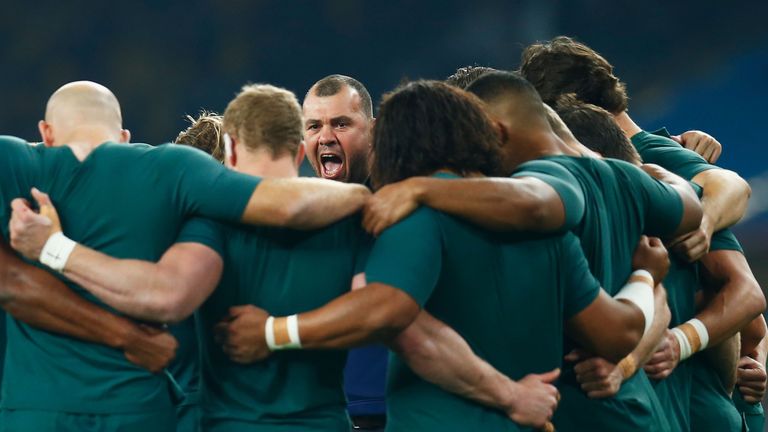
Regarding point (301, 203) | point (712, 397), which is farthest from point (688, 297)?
point (301, 203)

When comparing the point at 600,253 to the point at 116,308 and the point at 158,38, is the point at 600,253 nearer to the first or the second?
the point at 116,308

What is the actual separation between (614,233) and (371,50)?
6.24m

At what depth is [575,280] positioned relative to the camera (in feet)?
7.49

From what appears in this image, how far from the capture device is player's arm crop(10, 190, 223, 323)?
221 cm

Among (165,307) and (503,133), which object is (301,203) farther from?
(503,133)

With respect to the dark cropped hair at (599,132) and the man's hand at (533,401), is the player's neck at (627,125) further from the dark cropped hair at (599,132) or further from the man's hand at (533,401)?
the man's hand at (533,401)

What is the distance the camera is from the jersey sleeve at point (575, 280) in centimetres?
227

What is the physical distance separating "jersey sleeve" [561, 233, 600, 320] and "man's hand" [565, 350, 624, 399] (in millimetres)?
194

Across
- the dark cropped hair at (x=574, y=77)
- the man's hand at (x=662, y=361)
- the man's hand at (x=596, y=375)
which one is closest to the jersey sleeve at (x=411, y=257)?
the man's hand at (x=596, y=375)

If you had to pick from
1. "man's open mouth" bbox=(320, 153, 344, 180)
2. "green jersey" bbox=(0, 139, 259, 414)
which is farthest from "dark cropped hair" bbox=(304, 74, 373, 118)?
"green jersey" bbox=(0, 139, 259, 414)

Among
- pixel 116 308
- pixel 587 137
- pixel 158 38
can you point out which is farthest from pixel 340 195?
pixel 158 38

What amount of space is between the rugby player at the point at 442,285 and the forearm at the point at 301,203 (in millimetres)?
97

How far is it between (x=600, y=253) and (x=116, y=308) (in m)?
1.17

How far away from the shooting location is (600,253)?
2.49 m
